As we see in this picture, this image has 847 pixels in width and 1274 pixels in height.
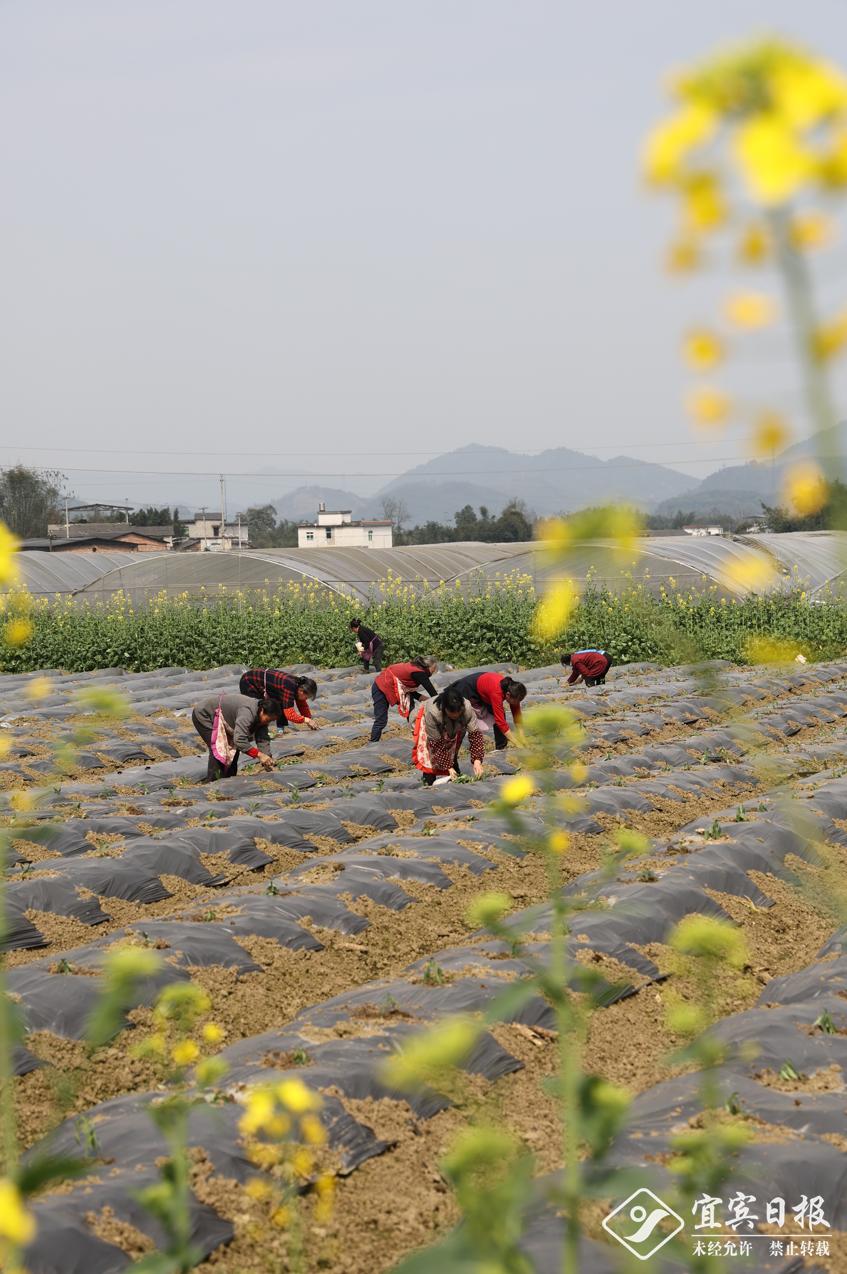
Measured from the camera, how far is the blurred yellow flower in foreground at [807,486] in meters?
0.94

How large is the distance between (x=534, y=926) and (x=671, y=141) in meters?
6.16

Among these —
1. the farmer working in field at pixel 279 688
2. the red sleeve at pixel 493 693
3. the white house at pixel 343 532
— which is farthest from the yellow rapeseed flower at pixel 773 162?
the white house at pixel 343 532

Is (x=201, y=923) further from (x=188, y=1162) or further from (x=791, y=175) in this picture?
(x=791, y=175)

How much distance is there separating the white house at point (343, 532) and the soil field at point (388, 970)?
52.3m

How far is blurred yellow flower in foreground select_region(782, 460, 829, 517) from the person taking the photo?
0.94 meters

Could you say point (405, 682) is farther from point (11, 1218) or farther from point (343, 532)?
point (343, 532)

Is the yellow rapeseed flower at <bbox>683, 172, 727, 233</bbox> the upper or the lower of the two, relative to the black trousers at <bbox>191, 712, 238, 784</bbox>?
upper

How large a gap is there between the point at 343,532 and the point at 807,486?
237 ft

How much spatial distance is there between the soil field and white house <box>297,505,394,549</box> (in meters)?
52.3

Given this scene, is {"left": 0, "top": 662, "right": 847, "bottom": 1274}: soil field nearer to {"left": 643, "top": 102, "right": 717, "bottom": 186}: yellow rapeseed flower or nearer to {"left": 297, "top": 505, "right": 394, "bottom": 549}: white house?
{"left": 643, "top": 102, "right": 717, "bottom": 186}: yellow rapeseed flower

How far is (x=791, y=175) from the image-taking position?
789 mm

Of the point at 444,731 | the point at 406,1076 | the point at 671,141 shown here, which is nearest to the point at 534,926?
the point at 444,731

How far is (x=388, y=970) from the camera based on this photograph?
265 inches

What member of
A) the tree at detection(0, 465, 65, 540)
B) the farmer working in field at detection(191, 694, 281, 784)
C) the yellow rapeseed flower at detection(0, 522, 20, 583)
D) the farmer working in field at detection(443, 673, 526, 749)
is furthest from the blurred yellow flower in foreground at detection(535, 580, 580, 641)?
the tree at detection(0, 465, 65, 540)
